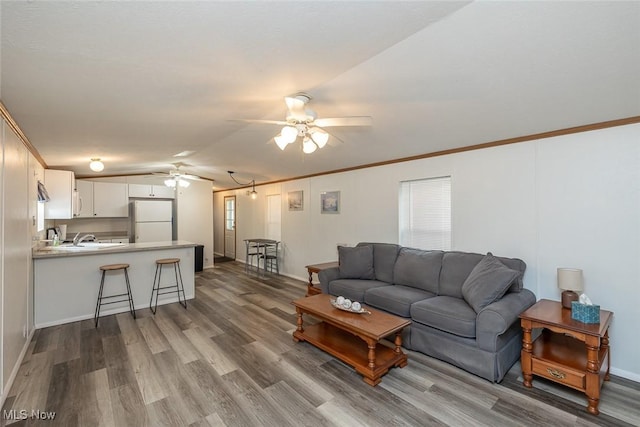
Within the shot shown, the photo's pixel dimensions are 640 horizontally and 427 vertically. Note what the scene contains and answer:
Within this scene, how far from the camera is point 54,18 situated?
4.23 feet

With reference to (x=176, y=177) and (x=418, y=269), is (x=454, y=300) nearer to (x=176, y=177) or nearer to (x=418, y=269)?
(x=418, y=269)

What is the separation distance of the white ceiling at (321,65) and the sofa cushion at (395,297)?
1886 millimetres

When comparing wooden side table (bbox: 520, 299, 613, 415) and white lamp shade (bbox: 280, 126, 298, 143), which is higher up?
white lamp shade (bbox: 280, 126, 298, 143)

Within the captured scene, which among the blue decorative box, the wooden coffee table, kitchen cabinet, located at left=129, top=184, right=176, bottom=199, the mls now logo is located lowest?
the mls now logo

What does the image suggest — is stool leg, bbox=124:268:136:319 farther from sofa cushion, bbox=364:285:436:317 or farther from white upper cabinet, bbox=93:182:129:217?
sofa cushion, bbox=364:285:436:317

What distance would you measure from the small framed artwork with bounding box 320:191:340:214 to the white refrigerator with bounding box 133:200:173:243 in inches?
147

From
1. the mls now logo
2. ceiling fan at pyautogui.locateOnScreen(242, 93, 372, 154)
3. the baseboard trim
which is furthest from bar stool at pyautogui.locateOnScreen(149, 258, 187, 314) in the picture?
ceiling fan at pyautogui.locateOnScreen(242, 93, 372, 154)

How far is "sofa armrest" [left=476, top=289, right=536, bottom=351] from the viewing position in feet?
7.90

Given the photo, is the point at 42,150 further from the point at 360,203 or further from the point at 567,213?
the point at 567,213

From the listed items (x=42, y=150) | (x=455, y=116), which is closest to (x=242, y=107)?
(x=455, y=116)

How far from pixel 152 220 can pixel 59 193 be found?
1.97m

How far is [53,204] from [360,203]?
16.1 feet

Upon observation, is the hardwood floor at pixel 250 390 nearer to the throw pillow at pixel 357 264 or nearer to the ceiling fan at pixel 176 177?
the throw pillow at pixel 357 264

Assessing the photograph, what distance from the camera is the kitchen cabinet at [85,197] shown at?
5.74m
